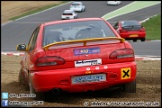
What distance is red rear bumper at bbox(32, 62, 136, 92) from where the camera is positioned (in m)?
5.88

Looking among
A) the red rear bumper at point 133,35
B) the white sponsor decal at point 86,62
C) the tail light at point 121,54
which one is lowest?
the red rear bumper at point 133,35

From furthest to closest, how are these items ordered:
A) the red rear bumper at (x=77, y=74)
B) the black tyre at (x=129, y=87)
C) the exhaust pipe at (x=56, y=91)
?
the black tyre at (x=129, y=87) < the exhaust pipe at (x=56, y=91) < the red rear bumper at (x=77, y=74)

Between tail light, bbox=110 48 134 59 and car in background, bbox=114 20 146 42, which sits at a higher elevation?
tail light, bbox=110 48 134 59

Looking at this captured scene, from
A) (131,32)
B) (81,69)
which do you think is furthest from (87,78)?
(131,32)

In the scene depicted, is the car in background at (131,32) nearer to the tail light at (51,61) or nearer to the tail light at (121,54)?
the tail light at (121,54)

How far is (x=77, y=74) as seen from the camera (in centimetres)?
587

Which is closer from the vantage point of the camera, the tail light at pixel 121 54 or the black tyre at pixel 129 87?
the tail light at pixel 121 54

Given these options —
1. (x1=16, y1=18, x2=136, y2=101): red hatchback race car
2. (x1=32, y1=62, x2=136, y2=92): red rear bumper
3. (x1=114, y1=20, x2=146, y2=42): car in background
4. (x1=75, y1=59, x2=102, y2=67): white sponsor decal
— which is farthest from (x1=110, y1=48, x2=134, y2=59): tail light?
(x1=114, y1=20, x2=146, y2=42): car in background

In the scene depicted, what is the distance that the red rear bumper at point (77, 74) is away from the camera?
5.88m

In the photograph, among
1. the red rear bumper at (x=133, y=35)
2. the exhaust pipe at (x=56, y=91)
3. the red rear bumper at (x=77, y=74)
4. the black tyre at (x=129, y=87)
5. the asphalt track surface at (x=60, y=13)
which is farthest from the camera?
the asphalt track surface at (x=60, y=13)

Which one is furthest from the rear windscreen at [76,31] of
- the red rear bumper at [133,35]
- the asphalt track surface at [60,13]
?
the asphalt track surface at [60,13]

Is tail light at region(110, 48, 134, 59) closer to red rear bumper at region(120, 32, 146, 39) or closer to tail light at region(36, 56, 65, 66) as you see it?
tail light at region(36, 56, 65, 66)

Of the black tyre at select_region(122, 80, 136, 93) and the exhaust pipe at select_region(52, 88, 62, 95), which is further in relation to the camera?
the black tyre at select_region(122, 80, 136, 93)

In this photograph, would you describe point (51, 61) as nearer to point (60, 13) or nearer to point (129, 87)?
point (129, 87)
